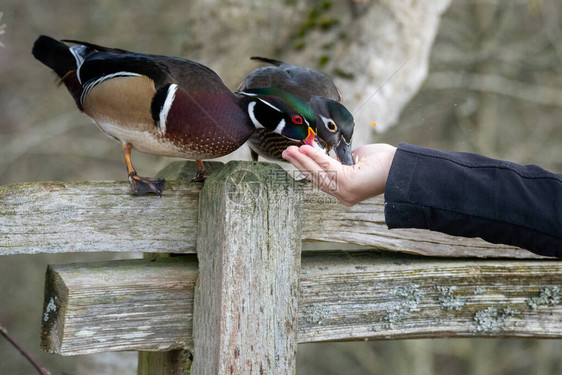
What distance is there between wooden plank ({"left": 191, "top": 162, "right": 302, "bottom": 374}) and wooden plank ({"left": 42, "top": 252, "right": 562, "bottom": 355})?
109 mm

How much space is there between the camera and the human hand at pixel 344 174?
1630 mm

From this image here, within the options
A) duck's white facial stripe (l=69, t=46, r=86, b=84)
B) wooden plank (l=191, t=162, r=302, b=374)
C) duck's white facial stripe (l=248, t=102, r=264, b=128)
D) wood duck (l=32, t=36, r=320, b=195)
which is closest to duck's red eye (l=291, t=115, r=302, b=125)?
wood duck (l=32, t=36, r=320, b=195)

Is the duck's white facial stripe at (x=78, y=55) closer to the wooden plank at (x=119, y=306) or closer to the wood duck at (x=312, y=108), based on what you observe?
the wood duck at (x=312, y=108)

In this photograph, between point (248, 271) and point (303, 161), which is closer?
point (248, 271)

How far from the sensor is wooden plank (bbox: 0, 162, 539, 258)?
1499mm

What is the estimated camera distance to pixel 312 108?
2258 mm

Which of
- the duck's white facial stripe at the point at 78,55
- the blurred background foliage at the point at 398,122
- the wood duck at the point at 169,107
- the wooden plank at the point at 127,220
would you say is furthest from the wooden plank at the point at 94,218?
the blurred background foliage at the point at 398,122

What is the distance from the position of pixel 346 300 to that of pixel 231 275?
1.28 ft

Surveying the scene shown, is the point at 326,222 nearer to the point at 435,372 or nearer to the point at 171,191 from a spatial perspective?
the point at 171,191

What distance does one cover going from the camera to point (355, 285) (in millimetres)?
1760

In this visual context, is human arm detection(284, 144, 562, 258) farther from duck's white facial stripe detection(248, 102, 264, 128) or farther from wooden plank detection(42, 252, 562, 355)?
duck's white facial stripe detection(248, 102, 264, 128)

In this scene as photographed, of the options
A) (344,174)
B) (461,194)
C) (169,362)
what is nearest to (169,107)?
(344,174)

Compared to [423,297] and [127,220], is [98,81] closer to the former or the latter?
[127,220]

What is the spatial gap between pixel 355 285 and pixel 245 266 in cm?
38
